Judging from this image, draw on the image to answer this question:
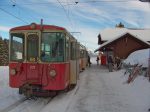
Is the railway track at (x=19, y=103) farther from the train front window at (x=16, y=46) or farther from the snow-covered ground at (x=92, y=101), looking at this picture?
the train front window at (x=16, y=46)

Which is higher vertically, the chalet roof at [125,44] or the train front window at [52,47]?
the chalet roof at [125,44]

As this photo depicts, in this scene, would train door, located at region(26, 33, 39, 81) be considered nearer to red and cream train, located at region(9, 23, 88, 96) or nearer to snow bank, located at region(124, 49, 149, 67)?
red and cream train, located at region(9, 23, 88, 96)

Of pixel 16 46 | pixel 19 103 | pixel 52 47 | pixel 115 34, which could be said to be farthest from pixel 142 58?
pixel 115 34

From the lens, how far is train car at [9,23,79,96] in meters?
13.3

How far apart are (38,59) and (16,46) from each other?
110cm

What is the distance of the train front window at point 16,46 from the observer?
1376cm

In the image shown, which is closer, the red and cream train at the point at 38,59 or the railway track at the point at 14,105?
the railway track at the point at 14,105

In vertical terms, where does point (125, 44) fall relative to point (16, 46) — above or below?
above

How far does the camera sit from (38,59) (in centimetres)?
1341

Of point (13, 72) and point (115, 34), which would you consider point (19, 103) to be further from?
point (115, 34)

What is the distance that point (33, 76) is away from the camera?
44.1ft

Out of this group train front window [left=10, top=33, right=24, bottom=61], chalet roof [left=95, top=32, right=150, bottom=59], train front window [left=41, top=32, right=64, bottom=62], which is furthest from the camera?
chalet roof [left=95, top=32, right=150, bottom=59]

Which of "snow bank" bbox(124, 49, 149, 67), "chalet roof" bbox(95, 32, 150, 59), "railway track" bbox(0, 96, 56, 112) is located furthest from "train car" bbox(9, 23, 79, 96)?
"chalet roof" bbox(95, 32, 150, 59)

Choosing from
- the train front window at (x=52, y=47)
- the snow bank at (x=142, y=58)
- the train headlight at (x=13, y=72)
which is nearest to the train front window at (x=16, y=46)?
the train headlight at (x=13, y=72)
